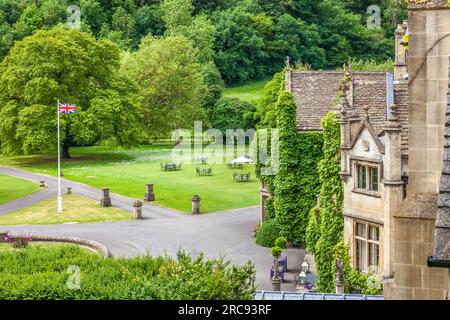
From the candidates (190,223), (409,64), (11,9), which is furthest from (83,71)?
(409,64)

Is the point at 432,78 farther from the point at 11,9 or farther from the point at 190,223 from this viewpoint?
the point at 11,9

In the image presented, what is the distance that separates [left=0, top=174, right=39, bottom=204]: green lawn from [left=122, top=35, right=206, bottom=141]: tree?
27.2m

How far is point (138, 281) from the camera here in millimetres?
19062

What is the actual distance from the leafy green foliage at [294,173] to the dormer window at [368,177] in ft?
36.3

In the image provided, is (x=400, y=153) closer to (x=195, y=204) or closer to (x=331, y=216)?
(x=331, y=216)

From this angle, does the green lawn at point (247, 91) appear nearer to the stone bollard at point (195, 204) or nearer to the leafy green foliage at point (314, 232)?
the stone bollard at point (195, 204)

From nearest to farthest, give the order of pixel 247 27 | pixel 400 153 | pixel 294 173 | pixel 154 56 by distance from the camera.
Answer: pixel 400 153
pixel 294 173
pixel 154 56
pixel 247 27

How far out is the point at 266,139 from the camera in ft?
151

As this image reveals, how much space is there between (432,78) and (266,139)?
1377 inches

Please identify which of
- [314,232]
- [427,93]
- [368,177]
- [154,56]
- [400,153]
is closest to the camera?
[427,93]

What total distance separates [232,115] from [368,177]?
3156 inches

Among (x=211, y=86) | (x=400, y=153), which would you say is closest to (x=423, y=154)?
(x=400, y=153)

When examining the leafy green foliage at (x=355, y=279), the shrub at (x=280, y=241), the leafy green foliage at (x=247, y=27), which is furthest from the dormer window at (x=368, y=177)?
the leafy green foliage at (x=247, y=27)

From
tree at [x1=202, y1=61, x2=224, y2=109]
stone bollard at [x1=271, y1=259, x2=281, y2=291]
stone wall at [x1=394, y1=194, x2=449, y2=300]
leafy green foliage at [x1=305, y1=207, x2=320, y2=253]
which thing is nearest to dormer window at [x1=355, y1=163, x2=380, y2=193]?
leafy green foliage at [x1=305, y1=207, x2=320, y2=253]
